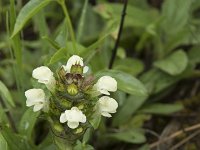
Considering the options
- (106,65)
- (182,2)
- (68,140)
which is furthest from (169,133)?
(68,140)

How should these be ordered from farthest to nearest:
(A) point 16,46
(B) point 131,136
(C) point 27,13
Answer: (B) point 131,136 < (A) point 16,46 < (C) point 27,13

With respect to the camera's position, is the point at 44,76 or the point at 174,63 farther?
the point at 174,63

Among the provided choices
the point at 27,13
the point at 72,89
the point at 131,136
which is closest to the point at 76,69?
the point at 72,89

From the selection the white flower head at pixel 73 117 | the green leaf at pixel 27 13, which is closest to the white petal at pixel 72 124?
the white flower head at pixel 73 117

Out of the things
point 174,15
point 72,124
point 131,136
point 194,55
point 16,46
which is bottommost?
point 72,124

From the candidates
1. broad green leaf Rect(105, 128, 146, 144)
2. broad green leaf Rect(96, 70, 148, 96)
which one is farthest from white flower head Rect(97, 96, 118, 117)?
broad green leaf Rect(105, 128, 146, 144)

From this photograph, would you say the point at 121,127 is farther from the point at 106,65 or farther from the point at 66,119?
the point at 66,119

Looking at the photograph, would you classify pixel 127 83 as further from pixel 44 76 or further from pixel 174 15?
pixel 174 15
